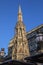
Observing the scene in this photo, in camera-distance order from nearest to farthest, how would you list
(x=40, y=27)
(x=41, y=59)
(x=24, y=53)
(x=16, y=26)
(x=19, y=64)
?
1. (x=19, y=64)
2. (x=41, y=59)
3. (x=24, y=53)
4. (x=16, y=26)
5. (x=40, y=27)

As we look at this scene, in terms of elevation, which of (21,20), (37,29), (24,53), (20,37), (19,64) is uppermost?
(37,29)

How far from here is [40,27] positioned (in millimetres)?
82125

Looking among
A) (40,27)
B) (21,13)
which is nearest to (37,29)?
(40,27)

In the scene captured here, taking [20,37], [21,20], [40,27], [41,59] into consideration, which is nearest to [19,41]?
[20,37]

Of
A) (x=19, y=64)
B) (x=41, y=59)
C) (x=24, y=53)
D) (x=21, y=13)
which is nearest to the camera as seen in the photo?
(x=19, y=64)

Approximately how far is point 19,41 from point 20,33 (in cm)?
187

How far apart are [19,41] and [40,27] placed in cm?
4105

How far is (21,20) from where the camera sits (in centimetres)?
4500

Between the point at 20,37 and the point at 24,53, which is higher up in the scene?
the point at 20,37

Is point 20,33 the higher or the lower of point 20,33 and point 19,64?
the higher

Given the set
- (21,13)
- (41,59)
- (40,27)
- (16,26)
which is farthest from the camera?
(40,27)

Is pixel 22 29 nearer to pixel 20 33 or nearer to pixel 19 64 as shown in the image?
pixel 20 33

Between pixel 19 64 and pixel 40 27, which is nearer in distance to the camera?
pixel 19 64

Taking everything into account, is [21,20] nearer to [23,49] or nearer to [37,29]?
[23,49]
